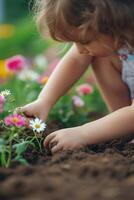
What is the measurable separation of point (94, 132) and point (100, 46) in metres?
0.36

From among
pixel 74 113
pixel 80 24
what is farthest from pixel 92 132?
pixel 74 113

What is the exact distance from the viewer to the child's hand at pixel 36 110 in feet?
9.14

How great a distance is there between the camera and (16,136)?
229cm

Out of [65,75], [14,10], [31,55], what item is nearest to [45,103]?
[65,75]

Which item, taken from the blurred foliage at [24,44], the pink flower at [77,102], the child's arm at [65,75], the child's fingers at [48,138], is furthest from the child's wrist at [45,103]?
the blurred foliage at [24,44]

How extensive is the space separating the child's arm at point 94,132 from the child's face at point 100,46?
267 mm

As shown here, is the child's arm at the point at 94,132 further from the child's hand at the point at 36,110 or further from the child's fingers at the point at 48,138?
the child's hand at the point at 36,110

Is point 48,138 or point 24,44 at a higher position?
point 24,44

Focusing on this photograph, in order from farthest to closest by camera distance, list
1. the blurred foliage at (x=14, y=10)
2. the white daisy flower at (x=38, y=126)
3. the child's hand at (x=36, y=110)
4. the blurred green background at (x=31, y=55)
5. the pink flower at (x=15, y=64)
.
Result: the blurred foliage at (x=14, y=10) → the pink flower at (x=15, y=64) → the blurred green background at (x=31, y=55) → the child's hand at (x=36, y=110) → the white daisy flower at (x=38, y=126)

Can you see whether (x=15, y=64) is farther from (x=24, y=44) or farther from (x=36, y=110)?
(x=24, y=44)

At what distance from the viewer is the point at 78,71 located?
3014 mm

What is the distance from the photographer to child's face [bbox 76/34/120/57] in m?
2.47

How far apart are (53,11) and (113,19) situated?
0.83ft

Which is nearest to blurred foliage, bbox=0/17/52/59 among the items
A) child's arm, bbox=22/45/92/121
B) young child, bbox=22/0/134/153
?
child's arm, bbox=22/45/92/121
